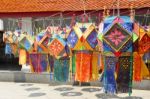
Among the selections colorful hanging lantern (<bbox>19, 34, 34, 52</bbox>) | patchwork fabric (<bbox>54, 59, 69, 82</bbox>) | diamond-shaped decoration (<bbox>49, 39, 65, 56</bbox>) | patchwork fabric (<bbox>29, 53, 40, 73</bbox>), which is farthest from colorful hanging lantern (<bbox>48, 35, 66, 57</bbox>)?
colorful hanging lantern (<bbox>19, 34, 34, 52</bbox>)

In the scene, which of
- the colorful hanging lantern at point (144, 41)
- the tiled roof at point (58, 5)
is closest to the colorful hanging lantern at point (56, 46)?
the colorful hanging lantern at point (144, 41)

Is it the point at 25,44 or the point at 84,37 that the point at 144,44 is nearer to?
the point at 84,37

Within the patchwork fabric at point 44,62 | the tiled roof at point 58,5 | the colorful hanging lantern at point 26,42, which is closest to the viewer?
the patchwork fabric at point 44,62

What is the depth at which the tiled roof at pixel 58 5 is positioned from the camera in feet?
37.7

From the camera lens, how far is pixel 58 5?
1259 cm

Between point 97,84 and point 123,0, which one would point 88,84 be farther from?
point 123,0

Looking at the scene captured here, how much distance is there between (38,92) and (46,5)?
10.6ft

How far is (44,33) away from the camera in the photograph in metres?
9.41

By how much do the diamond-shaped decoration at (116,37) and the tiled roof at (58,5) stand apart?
4311 millimetres

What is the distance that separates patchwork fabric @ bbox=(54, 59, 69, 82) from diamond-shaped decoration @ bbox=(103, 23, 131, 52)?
174 centimetres

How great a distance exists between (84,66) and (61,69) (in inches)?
29.6

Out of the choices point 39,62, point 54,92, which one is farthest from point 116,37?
point 54,92

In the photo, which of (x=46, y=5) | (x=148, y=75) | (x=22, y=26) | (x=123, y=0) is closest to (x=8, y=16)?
(x=22, y=26)

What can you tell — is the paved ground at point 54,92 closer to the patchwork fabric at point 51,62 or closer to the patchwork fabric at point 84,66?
the patchwork fabric at point 51,62
